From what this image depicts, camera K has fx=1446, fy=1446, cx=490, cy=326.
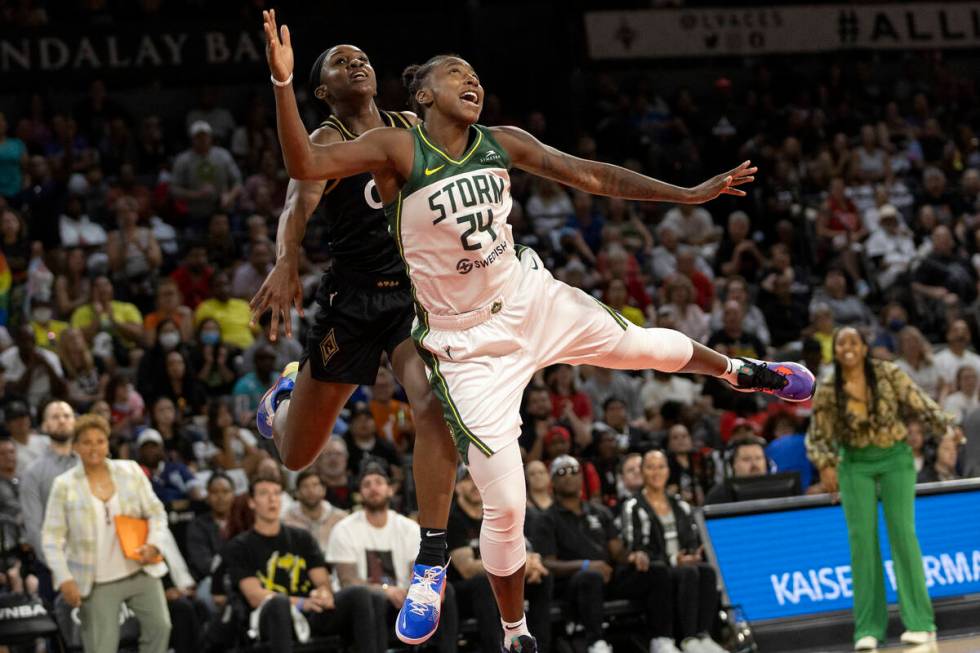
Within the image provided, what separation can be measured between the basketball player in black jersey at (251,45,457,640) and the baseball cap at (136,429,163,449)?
4.99m

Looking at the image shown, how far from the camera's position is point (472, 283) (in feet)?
17.6

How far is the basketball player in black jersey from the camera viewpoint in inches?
223

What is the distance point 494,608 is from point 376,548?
0.92m

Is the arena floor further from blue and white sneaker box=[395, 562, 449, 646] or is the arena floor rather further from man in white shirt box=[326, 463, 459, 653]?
blue and white sneaker box=[395, 562, 449, 646]

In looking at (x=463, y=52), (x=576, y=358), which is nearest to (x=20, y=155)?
(x=463, y=52)

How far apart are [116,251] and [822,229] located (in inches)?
320

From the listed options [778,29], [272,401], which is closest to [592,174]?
[272,401]

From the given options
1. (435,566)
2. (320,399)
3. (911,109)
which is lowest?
(435,566)

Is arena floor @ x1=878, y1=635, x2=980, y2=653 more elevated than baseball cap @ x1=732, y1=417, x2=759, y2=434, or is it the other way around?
baseball cap @ x1=732, y1=417, x2=759, y2=434

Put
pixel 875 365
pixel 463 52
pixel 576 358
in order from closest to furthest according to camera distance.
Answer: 1. pixel 576 358
2. pixel 875 365
3. pixel 463 52

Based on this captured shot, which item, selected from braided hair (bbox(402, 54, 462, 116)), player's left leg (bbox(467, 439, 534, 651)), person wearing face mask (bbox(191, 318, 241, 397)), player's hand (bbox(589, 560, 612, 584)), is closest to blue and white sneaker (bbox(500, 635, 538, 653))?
player's left leg (bbox(467, 439, 534, 651))

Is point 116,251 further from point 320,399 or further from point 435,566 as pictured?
point 435,566

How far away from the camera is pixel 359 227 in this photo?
5922mm

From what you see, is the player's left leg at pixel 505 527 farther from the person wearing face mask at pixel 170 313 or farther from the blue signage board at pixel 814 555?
the person wearing face mask at pixel 170 313
